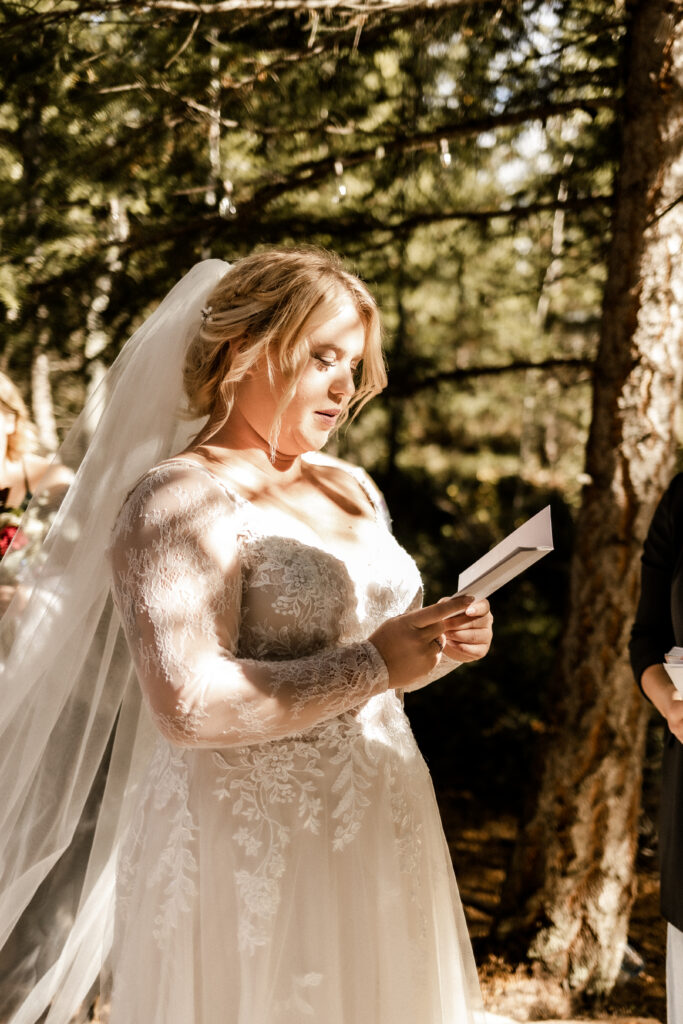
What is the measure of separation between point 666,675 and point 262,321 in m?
1.32

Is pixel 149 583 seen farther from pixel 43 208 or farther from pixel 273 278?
pixel 43 208

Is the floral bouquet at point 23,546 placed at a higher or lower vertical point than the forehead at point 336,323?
lower

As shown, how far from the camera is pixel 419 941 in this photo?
5.98 feet

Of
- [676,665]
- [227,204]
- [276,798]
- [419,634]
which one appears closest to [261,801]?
[276,798]

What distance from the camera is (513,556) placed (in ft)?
5.07

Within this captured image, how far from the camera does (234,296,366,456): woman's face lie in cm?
192

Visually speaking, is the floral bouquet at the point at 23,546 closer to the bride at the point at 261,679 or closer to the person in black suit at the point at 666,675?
the bride at the point at 261,679

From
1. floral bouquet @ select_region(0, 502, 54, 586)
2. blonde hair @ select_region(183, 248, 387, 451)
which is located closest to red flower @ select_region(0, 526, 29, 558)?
floral bouquet @ select_region(0, 502, 54, 586)

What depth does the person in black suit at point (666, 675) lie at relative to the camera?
2127 millimetres

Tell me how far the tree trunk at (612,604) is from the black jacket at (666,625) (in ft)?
4.52

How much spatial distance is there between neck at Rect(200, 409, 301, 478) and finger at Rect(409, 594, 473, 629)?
523 mm

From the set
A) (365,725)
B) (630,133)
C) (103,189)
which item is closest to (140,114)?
(103,189)

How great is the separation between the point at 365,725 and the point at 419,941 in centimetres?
44

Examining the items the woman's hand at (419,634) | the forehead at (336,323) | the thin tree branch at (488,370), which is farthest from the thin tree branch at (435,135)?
the woman's hand at (419,634)
